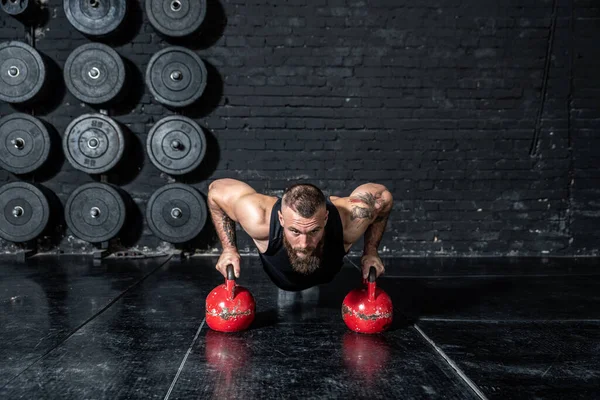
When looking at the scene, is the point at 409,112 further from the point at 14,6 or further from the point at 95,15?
the point at 14,6

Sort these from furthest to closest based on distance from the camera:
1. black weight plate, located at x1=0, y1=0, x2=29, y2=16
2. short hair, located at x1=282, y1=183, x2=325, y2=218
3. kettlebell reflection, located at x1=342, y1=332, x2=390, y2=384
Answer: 1. black weight plate, located at x1=0, y1=0, x2=29, y2=16
2. short hair, located at x1=282, y1=183, x2=325, y2=218
3. kettlebell reflection, located at x1=342, y1=332, x2=390, y2=384

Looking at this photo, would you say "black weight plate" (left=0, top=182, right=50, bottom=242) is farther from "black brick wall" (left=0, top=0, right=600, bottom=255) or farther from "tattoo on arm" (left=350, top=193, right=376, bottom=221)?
"tattoo on arm" (left=350, top=193, right=376, bottom=221)

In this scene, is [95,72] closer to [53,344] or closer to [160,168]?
[160,168]

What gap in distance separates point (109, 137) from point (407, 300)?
2.73 m

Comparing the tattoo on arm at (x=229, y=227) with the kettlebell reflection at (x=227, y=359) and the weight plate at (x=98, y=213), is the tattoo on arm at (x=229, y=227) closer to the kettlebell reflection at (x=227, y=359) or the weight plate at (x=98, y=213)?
the kettlebell reflection at (x=227, y=359)

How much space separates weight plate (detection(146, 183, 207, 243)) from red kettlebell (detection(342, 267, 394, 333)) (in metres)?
2.23

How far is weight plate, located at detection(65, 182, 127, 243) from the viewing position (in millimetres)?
4055

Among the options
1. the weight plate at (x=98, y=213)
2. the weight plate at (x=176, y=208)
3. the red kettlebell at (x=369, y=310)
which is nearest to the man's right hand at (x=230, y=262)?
the red kettlebell at (x=369, y=310)

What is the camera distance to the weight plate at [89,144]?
406cm

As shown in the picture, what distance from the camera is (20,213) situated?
3.99m

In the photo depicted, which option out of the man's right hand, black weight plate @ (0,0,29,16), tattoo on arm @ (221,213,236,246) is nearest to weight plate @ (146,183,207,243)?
tattoo on arm @ (221,213,236,246)

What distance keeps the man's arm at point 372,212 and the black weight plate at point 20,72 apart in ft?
9.88

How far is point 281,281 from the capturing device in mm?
2359

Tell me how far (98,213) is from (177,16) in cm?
174
